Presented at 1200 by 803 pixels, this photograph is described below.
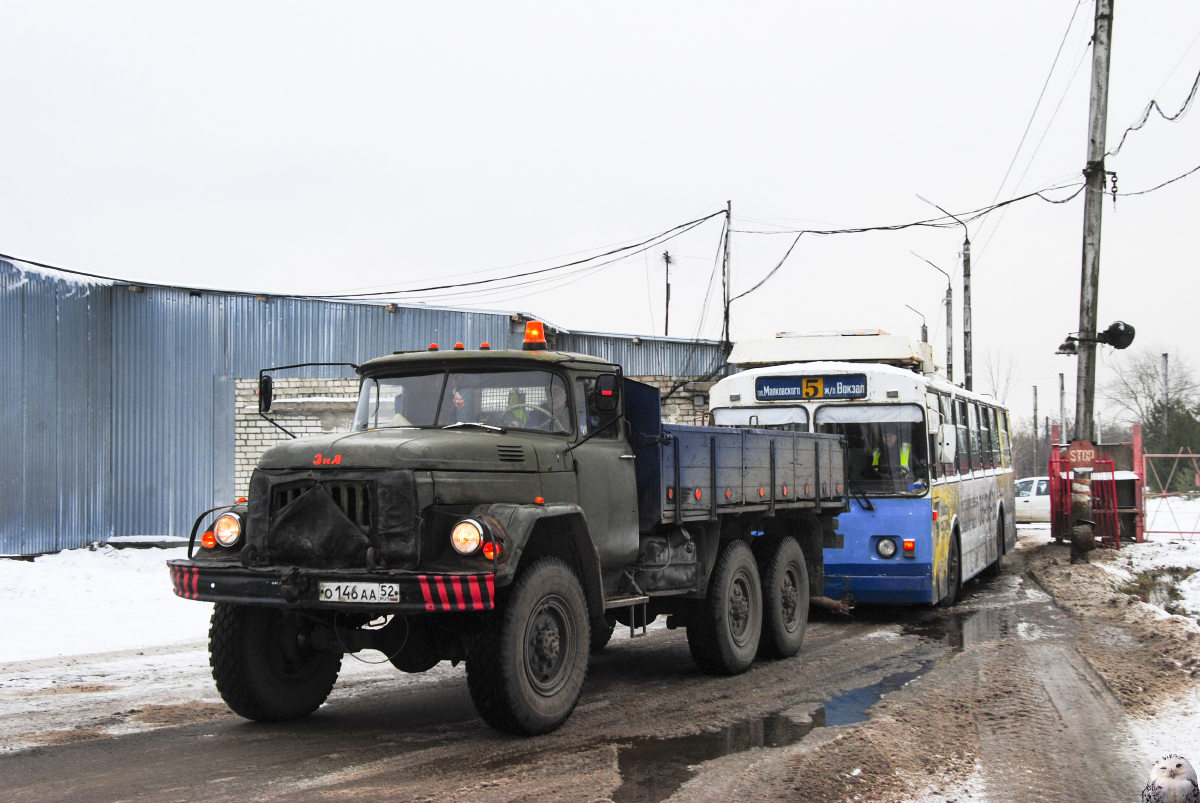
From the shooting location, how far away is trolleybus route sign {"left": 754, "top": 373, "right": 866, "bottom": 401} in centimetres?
1179

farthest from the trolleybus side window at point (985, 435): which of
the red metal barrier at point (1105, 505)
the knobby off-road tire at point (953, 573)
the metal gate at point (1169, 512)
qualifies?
the metal gate at point (1169, 512)

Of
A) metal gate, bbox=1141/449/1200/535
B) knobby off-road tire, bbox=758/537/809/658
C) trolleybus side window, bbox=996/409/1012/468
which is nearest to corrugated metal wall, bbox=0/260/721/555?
trolleybus side window, bbox=996/409/1012/468

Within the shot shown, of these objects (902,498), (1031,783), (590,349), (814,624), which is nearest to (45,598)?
(814,624)

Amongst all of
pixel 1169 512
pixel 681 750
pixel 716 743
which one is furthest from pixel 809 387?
pixel 1169 512

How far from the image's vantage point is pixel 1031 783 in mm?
5512

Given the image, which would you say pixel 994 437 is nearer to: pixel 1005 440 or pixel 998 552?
pixel 1005 440

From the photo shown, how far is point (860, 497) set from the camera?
11.7m

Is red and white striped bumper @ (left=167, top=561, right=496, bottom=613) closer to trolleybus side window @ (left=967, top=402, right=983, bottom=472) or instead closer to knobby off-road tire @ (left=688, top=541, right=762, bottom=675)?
knobby off-road tire @ (left=688, top=541, right=762, bottom=675)

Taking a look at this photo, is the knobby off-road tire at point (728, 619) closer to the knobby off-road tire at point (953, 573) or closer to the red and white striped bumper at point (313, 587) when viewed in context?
the red and white striped bumper at point (313, 587)

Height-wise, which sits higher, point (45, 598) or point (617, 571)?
point (617, 571)

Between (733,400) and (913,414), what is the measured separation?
1.97 metres

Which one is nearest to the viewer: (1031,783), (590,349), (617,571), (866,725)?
(1031,783)

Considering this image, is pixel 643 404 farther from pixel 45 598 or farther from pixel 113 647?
pixel 45 598

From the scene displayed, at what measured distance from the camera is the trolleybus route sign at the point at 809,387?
38.7 feet
